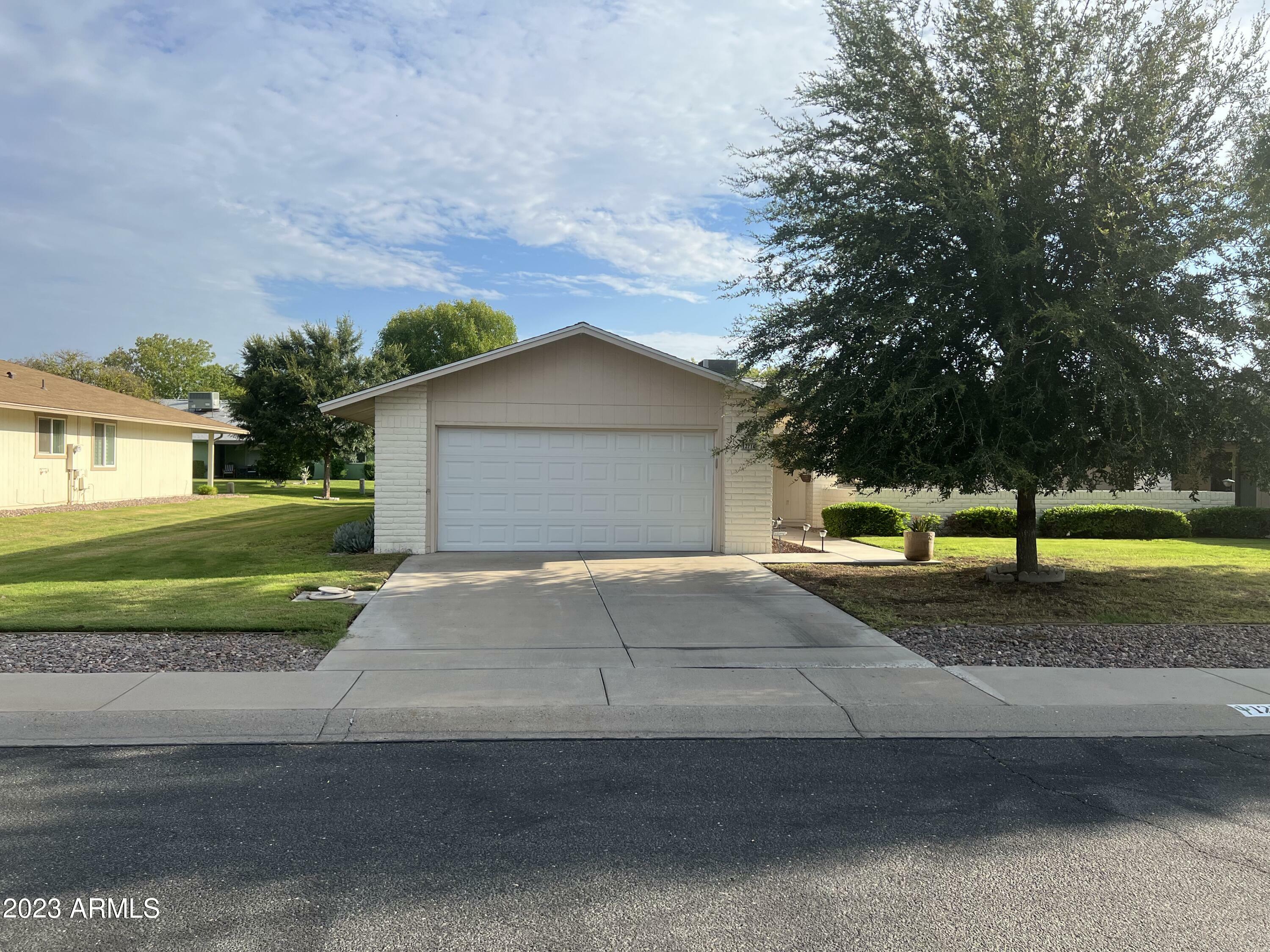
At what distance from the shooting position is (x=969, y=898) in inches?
151

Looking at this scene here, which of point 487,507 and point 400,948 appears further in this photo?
point 487,507

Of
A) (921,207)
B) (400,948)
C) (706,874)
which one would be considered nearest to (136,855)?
(400,948)

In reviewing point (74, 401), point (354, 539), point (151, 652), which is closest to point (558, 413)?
point (354, 539)

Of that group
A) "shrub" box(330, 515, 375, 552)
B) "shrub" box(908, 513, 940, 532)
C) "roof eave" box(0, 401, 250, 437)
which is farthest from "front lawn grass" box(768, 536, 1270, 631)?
"roof eave" box(0, 401, 250, 437)

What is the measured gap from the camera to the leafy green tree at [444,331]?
5872 cm

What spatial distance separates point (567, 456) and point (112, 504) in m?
18.4

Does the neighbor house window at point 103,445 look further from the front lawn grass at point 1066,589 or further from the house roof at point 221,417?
the front lawn grass at point 1066,589

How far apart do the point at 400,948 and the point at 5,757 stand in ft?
12.0

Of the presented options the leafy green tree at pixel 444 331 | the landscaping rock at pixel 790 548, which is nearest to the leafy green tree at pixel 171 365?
the leafy green tree at pixel 444 331

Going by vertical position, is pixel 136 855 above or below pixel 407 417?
below

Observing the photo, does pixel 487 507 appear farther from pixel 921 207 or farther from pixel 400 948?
pixel 400 948

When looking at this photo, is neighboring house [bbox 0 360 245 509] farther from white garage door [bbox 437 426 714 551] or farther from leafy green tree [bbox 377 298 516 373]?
leafy green tree [bbox 377 298 516 373]

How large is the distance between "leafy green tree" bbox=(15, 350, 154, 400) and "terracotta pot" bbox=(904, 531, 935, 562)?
54.1 meters

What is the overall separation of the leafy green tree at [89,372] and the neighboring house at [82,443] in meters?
27.5
